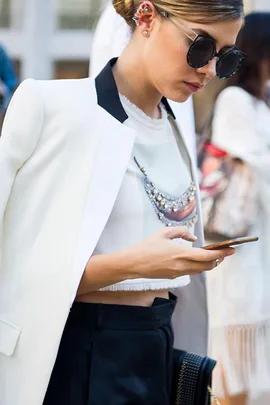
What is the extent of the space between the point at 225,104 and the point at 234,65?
1.72 metres

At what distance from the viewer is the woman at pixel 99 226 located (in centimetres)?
217

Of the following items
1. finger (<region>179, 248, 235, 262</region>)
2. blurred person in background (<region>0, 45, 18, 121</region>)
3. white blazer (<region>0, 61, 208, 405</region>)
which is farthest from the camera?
blurred person in background (<region>0, 45, 18, 121</region>)

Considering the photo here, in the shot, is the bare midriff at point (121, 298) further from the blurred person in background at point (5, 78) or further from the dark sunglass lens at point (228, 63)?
the blurred person in background at point (5, 78)

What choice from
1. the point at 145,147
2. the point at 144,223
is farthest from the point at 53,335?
the point at 145,147

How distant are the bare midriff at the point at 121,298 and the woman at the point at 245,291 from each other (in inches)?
63.2

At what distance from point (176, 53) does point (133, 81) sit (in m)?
0.17

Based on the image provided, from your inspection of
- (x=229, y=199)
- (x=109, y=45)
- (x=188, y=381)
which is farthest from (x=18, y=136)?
(x=229, y=199)

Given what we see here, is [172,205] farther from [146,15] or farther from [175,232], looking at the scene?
[146,15]

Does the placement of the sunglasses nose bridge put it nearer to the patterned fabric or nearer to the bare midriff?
the bare midriff

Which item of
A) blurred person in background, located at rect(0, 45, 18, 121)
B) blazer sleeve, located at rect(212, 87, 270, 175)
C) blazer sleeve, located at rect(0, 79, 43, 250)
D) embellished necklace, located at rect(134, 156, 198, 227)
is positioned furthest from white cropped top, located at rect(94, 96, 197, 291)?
blurred person in background, located at rect(0, 45, 18, 121)

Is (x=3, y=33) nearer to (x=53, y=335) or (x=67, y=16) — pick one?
(x=67, y=16)

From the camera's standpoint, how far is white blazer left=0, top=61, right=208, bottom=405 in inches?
85.7

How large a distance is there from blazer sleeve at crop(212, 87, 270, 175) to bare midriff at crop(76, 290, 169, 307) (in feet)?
5.37

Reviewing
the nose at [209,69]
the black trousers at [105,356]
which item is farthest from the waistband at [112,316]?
the nose at [209,69]
